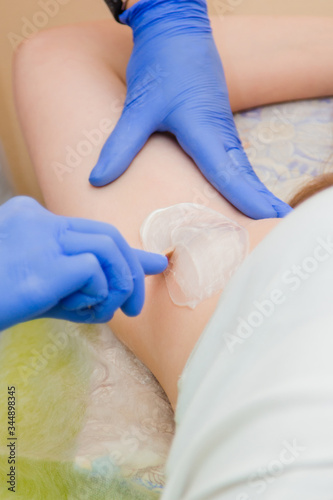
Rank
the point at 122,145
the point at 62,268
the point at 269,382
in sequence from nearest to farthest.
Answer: the point at 269,382
the point at 62,268
the point at 122,145

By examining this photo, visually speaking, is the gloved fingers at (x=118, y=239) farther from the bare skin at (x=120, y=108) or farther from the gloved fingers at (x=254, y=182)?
the gloved fingers at (x=254, y=182)

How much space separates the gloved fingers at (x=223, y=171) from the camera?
808mm

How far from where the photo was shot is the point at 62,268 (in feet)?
Answer: 1.56

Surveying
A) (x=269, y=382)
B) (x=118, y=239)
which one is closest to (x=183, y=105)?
(x=118, y=239)

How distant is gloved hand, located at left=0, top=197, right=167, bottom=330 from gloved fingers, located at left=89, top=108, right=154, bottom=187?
9.6 inches

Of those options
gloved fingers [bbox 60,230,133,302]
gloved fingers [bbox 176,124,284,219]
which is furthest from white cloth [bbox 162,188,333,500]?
gloved fingers [bbox 176,124,284,219]

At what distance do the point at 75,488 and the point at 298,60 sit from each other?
1018 millimetres

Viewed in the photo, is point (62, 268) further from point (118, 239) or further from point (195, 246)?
point (195, 246)

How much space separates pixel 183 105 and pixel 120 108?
0.44 feet

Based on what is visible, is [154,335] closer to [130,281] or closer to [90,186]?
[130,281]

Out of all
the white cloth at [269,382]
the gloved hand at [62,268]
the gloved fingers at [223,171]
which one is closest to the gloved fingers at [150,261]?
the gloved hand at [62,268]

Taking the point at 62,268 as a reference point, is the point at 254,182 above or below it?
below

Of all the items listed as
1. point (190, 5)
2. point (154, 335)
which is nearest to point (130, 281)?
point (154, 335)

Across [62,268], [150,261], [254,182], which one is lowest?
[254,182]
